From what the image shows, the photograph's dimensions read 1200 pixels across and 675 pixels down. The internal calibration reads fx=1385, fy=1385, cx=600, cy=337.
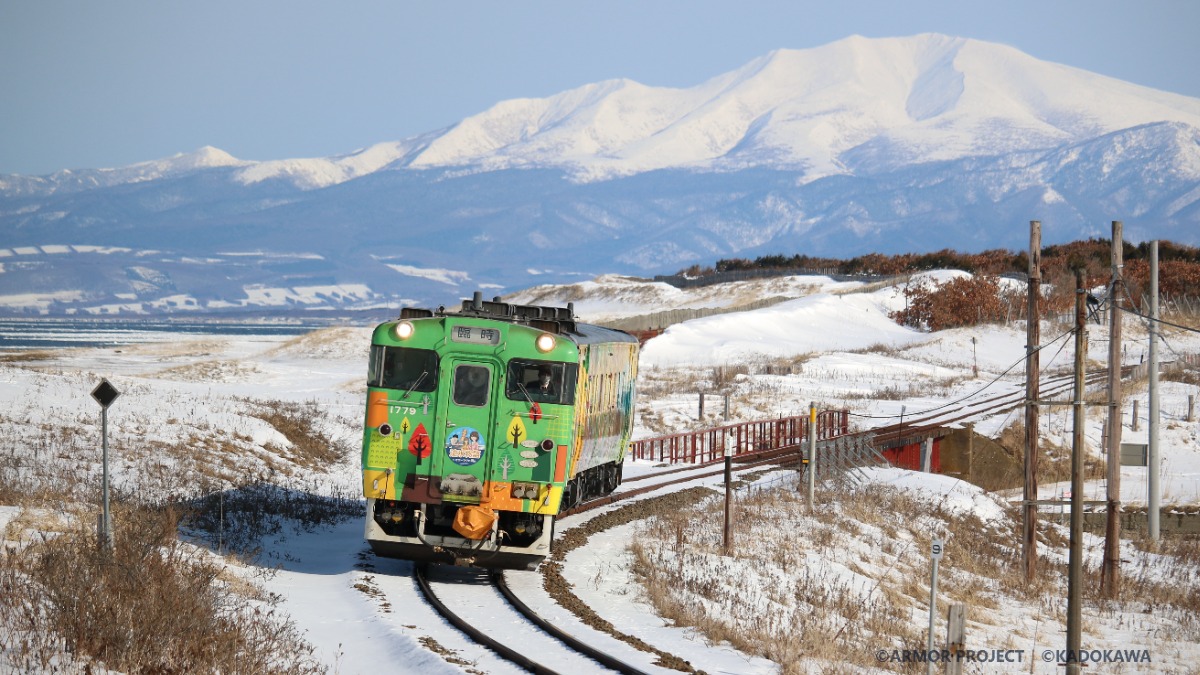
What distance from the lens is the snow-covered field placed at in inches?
659

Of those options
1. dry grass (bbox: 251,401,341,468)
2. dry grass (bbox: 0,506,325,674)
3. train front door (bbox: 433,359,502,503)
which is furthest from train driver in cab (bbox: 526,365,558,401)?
dry grass (bbox: 251,401,341,468)

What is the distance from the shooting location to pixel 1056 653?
64.6 feet

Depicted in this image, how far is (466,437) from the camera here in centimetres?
1838

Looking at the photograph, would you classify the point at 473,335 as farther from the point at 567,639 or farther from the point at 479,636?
the point at 567,639

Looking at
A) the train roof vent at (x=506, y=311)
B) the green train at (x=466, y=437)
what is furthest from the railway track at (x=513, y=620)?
the train roof vent at (x=506, y=311)

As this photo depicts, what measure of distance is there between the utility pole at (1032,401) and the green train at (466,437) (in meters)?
9.47

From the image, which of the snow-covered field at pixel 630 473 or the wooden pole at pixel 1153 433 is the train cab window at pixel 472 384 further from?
the wooden pole at pixel 1153 433

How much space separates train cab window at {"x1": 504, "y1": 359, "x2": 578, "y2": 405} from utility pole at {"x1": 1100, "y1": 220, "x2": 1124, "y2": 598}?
366 inches

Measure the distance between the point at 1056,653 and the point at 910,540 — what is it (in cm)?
736

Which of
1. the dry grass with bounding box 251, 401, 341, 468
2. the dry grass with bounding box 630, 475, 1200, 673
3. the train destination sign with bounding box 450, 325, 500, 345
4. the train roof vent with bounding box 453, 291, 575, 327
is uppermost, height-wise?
the train roof vent with bounding box 453, 291, 575, 327

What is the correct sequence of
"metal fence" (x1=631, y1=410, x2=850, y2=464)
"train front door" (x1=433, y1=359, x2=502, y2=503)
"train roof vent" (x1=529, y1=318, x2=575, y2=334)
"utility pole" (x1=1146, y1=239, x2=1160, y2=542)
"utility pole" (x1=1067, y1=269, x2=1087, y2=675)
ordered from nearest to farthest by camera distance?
"utility pole" (x1=1067, y1=269, x2=1087, y2=675), "train front door" (x1=433, y1=359, x2=502, y2=503), "train roof vent" (x1=529, y1=318, x2=575, y2=334), "utility pole" (x1=1146, y1=239, x2=1160, y2=542), "metal fence" (x1=631, y1=410, x2=850, y2=464)

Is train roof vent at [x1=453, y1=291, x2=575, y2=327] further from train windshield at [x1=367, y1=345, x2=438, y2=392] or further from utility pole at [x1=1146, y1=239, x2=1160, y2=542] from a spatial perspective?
utility pole at [x1=1146, y1=239, x2=1160, y2=542]

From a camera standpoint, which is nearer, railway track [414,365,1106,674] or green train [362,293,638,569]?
railway track [414,365,1106,674]

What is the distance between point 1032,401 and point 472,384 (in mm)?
10730
